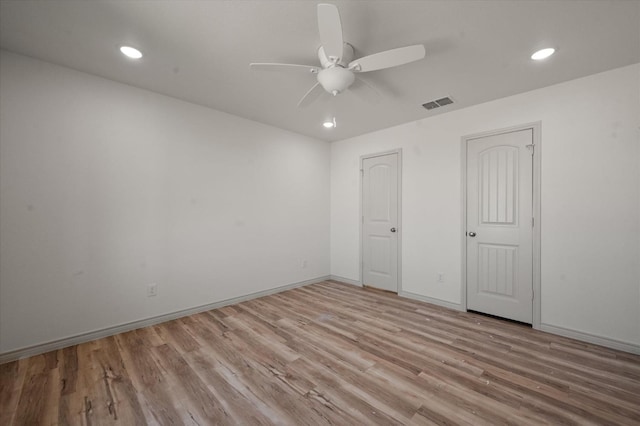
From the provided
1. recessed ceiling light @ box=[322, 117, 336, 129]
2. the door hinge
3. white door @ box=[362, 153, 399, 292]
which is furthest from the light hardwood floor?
recessed ceiling light @ box=[322, 117, 336, 129]

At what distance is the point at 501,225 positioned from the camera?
3.11 meters

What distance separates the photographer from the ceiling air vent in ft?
10.3

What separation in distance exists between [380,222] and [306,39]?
9.69 feet

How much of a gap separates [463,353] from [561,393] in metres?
0.66

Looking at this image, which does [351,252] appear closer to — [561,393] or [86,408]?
[561,393]

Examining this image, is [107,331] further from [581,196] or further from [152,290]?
[581,196]

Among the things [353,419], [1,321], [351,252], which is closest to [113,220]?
[1,321]

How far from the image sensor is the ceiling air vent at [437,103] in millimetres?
3133

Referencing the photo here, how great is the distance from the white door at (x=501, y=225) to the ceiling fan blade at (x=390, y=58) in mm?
1975

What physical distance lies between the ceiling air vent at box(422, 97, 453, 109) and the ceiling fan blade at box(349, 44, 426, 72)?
1.51 metres

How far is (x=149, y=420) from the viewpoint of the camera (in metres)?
1.58

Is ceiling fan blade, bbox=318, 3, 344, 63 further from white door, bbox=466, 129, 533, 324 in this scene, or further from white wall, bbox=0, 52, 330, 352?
white door, bbox=466, 129, 533, 324

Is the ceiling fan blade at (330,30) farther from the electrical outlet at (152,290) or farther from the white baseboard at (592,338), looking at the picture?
the white baseboard at (592,338)

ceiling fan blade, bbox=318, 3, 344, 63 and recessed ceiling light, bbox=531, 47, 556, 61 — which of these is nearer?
ceiling fan blade, bbox=318, 3, 344, 63
